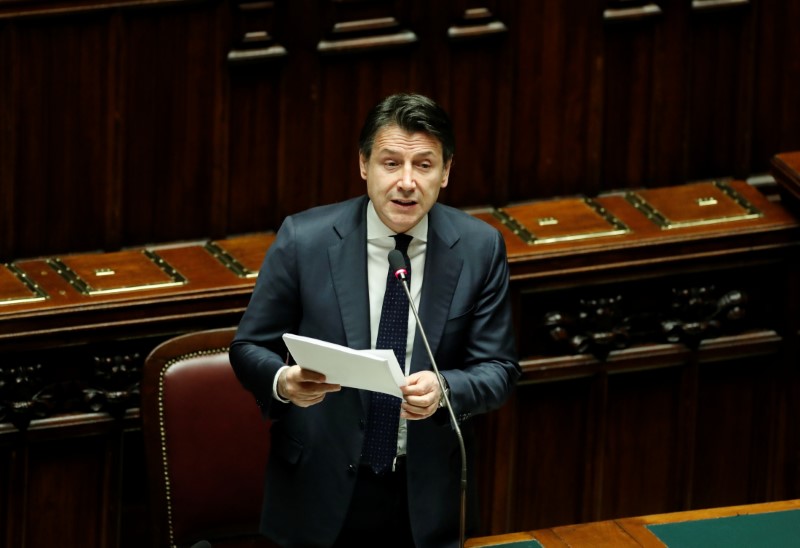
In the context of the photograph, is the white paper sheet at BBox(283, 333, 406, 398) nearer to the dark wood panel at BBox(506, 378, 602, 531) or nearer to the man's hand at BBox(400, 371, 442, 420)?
the man's hand at BBox(400, 371, 442, 420)

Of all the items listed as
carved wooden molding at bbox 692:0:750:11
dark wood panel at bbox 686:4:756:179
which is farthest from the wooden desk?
carved wooden molding at bbox 692:0:750:11

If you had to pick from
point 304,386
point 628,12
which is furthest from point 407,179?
point 628,12

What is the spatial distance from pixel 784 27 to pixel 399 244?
225 cm

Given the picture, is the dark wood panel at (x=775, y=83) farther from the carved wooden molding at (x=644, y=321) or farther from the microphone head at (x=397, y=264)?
the microphone head at (x=397, y=264)

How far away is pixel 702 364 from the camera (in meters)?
5.20

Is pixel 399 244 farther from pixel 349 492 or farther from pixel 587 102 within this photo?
pixel 587 102

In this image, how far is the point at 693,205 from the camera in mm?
5234

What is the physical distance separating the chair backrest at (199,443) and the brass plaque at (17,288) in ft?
1.82

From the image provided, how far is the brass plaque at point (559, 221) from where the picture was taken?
501 cm

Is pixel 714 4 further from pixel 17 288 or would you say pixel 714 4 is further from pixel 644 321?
pixel 17 288

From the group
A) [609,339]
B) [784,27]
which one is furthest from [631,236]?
[784,27]

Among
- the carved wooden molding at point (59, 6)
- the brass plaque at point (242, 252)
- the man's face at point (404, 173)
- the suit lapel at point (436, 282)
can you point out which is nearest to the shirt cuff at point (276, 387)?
the suit lapel at point (436, 282)

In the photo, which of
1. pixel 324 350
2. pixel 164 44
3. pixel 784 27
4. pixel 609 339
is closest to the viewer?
pixel 324 350

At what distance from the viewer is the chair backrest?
4070mm
